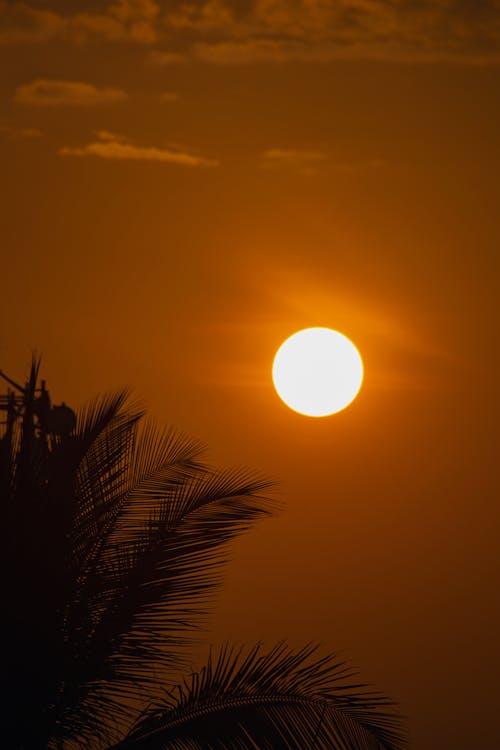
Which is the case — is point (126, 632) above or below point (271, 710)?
above

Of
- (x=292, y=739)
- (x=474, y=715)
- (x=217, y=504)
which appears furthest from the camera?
(x=474, y=715)

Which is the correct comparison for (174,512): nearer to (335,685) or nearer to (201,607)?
(201,607)

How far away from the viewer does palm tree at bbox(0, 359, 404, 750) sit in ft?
26.6

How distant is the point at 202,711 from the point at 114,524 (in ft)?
4.98

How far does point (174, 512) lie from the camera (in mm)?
8547

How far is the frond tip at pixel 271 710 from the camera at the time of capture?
26.7 ft

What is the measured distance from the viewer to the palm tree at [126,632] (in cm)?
809

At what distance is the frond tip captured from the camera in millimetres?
8133

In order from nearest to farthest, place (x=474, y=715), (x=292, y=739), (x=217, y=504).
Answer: (x=292, y=739), (x=217, y=504), (x=474, y=715)

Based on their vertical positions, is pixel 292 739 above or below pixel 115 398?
below

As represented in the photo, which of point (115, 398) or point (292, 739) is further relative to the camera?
point (115, 398)

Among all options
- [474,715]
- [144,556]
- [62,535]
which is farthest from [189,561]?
[474,715]

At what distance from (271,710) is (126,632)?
1.18 metres

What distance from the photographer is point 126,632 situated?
8328 millimetres
